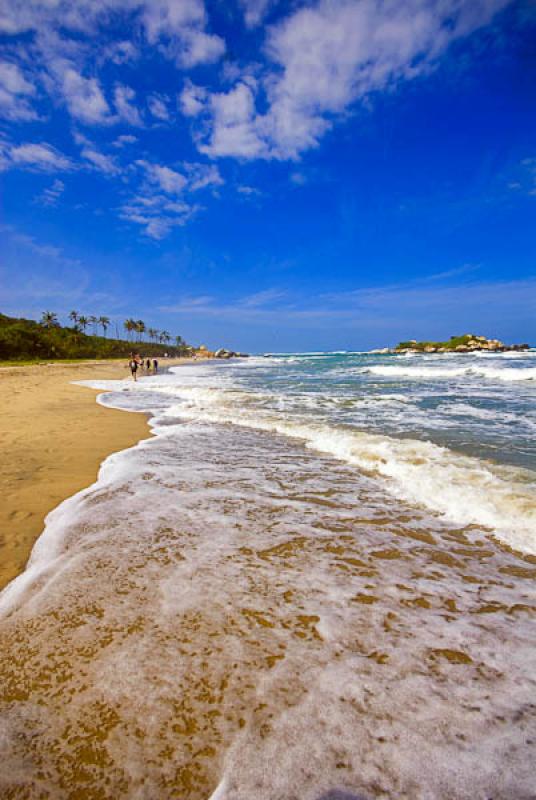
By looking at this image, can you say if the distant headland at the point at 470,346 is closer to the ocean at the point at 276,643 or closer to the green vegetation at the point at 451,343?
the green vegetation at the point at 451,343

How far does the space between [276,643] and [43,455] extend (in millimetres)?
6271

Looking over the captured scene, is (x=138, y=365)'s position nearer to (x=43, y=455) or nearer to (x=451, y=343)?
(x=43, y=455)

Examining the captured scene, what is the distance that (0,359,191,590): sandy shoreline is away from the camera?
13.0 ft

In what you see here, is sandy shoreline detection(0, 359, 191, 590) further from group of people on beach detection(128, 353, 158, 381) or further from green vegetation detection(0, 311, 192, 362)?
green vegetation detection(0, 311, 192, 362)

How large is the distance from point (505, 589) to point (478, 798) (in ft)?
5.95

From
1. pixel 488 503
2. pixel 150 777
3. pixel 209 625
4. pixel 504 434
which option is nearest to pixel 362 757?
pixel 150 777

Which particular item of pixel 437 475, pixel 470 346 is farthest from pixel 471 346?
pixel 437 475

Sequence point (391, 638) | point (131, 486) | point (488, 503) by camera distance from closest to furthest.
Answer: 1. point (391, 638)
2. point (488, 503)
3. point (131, 486)

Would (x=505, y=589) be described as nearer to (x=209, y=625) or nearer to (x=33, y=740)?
(x=209, y=625)

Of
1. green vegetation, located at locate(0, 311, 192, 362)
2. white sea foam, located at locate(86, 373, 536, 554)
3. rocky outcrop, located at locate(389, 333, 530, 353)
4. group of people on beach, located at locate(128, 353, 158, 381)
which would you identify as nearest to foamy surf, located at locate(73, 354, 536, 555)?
white sea foam, located at locate(86, 373, 536, 554)

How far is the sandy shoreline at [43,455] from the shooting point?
3965 mm

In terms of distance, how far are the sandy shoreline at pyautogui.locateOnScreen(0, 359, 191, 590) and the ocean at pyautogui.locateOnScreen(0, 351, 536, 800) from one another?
10.7 inches

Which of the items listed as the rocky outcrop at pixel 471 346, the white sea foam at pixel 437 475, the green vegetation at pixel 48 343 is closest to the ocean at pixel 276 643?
the white sea foam at pixel 437 475

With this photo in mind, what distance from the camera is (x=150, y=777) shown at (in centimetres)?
160
